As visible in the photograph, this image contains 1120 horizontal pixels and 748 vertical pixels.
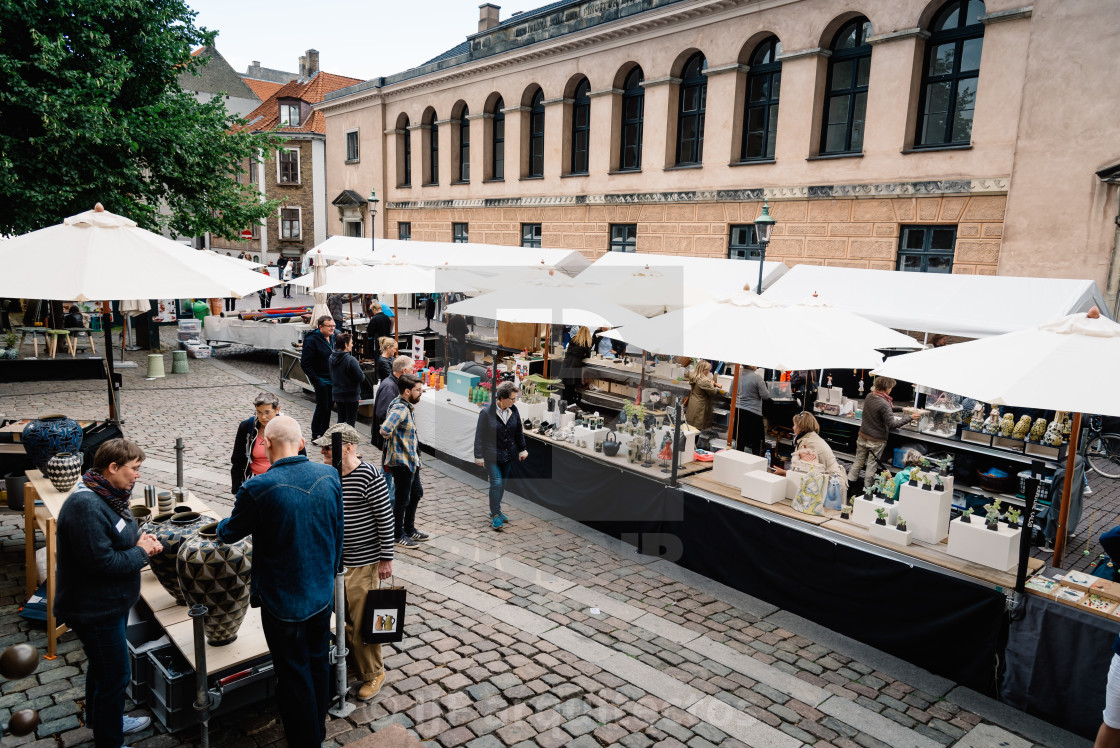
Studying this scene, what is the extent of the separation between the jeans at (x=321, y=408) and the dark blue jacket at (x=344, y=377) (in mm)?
916

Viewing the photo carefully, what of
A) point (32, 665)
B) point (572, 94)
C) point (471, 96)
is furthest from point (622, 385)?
point (471, 96)

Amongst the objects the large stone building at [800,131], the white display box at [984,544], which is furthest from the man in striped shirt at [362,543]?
the large stone building at [800,131]

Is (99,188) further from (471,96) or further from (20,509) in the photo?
(471,96)

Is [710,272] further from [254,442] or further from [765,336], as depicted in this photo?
[254,442]

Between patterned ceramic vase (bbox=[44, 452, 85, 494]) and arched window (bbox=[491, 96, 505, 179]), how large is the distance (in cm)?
2230

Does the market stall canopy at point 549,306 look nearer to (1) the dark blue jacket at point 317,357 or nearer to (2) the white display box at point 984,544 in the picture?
(1) the dark blue jacket at point 317,357

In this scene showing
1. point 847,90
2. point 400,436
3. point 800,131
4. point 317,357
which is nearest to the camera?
point 400,436

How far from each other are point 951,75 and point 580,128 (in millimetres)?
11427

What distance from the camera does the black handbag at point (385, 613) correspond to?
4.74 metres

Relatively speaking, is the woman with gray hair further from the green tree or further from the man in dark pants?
the green tree

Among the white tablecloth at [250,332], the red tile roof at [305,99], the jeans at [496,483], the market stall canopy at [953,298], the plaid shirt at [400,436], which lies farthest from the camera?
the red tile roof at [305,99]

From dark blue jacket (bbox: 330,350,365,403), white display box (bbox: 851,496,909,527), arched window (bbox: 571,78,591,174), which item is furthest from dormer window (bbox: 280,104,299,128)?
white display box (bbox: 851,496,909,527)

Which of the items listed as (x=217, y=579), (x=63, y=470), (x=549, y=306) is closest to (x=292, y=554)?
(x=217, y=579)

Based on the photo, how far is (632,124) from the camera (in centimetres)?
→ 2191
